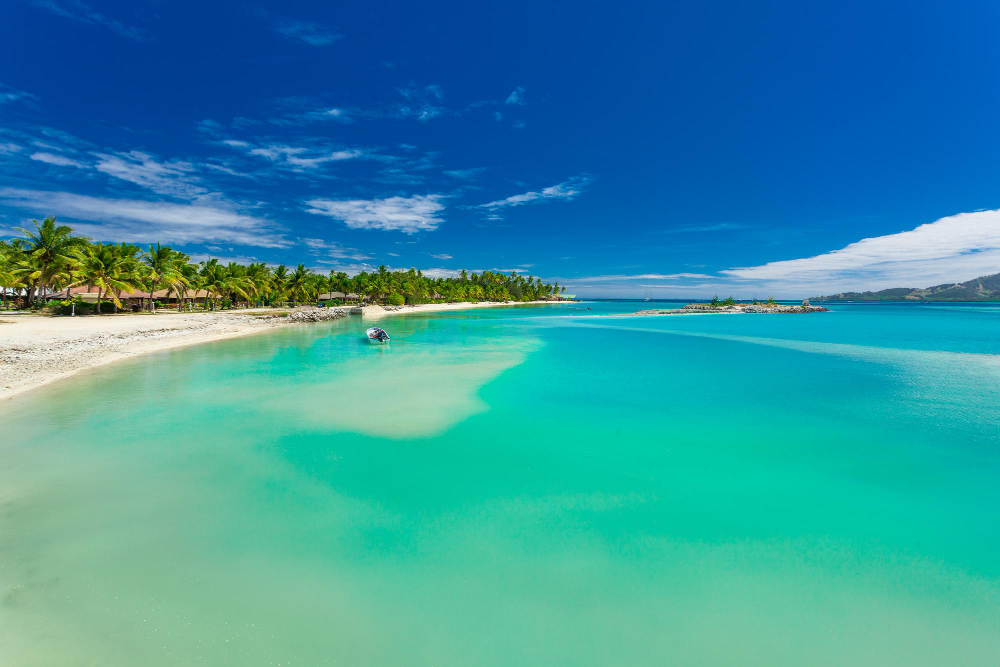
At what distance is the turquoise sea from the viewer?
3.78 meters

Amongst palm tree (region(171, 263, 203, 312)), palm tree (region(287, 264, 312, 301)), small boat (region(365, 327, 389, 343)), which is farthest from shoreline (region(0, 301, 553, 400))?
palm tree (region(287, 264, 312, 301))

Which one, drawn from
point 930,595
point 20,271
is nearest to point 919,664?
point 930,595

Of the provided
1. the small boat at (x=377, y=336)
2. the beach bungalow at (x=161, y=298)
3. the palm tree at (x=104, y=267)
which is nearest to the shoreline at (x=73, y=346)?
the small boat at (x=377, y=336)

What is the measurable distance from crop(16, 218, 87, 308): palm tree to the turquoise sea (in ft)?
117

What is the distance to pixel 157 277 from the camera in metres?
46.8

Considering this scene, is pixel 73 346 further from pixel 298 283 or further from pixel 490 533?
pixel 298 283

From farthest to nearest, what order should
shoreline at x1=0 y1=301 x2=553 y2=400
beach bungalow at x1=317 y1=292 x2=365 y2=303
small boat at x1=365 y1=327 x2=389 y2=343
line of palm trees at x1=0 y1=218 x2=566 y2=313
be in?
beach bungalow at x1=317 y1=292 x2=365 y2=303 < line of palm trees at x1=0 y1=218 x2=566 y2=313 < small boat at x1=365 y1=327 x2=389 y2=343 < shoreline at x1=0 y1=301 x2=553 y2=400

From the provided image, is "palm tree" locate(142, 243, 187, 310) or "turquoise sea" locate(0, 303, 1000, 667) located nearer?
"turquoise sea" locate(0, 303, 1000, 667)

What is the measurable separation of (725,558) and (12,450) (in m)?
11.6

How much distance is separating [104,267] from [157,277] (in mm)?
8895

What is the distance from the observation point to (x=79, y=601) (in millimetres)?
3998

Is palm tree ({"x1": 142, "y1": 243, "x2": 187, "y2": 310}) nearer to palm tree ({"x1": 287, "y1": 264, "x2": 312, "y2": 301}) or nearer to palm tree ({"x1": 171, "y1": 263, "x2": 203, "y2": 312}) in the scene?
palm tree ({"x1": 171, "y1": 263, "x2": 203, "y2": 312})

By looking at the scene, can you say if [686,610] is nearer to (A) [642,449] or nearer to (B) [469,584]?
(B) [469,584]

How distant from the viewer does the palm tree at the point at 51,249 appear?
117 ft
